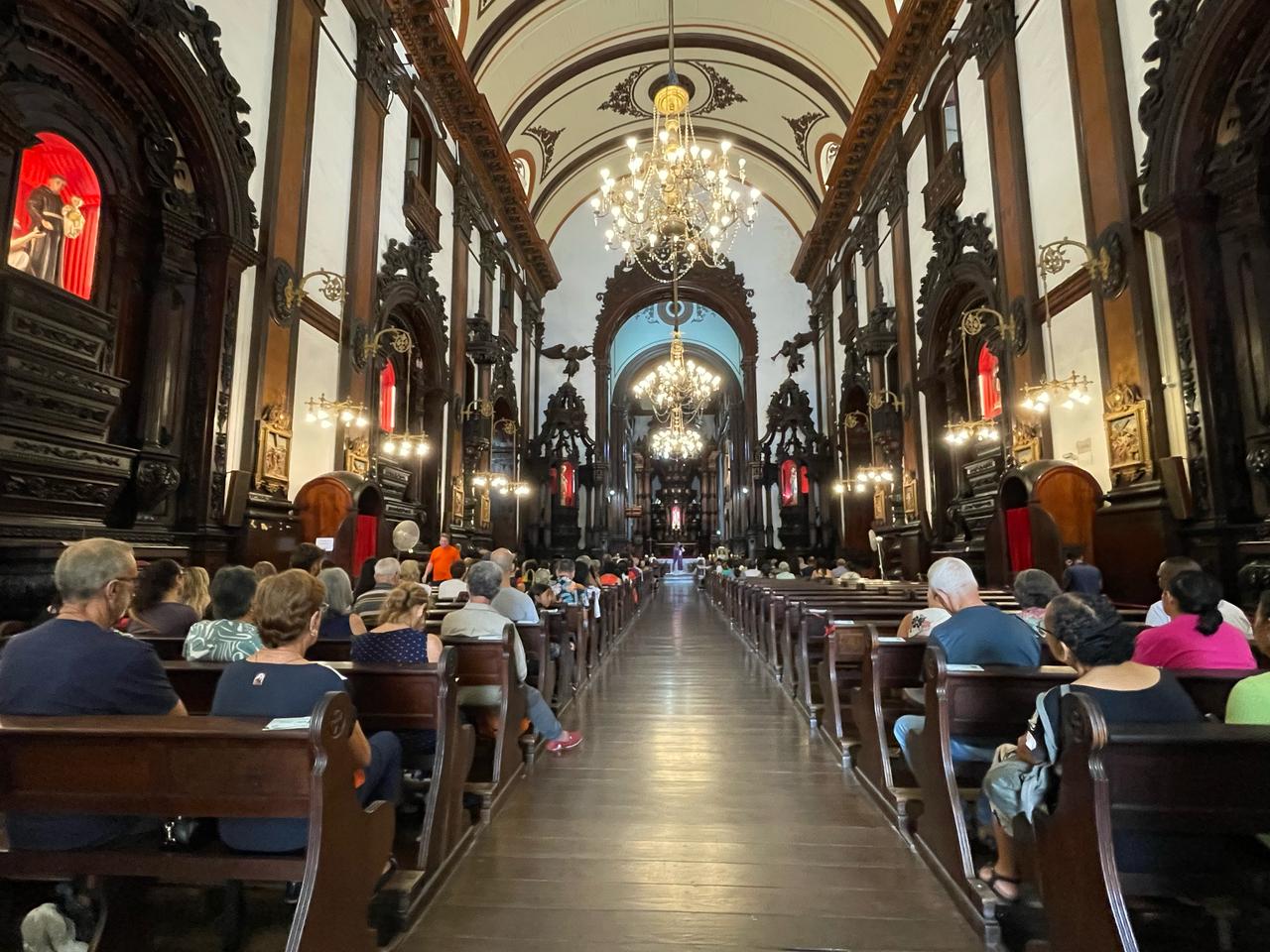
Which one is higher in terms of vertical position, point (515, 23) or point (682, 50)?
point (682, 50)

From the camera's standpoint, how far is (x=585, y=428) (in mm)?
18188

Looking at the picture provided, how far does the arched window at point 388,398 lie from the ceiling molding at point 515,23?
20.2 ft

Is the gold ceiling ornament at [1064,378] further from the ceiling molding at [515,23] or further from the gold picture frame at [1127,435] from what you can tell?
the ceiling molding at [515,23]

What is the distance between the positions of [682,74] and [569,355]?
294 inches

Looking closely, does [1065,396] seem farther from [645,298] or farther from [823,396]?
[645,298]

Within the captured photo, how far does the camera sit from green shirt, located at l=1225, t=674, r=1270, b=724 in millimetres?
1795

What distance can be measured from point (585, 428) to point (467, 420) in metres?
5.99

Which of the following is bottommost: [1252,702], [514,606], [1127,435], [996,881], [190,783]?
[996,881]

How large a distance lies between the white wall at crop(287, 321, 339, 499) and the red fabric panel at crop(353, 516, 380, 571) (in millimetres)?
721

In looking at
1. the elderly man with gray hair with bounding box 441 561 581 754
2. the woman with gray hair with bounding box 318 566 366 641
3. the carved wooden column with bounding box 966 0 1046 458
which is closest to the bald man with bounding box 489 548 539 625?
the elderly man with gray hair with bounding box 441 561 581 754

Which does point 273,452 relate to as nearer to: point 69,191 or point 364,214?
point 69,191

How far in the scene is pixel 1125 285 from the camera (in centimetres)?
601

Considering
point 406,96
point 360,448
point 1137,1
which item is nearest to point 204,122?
point 360,448

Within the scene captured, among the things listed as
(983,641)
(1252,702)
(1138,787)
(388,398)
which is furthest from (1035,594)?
(388,398)
